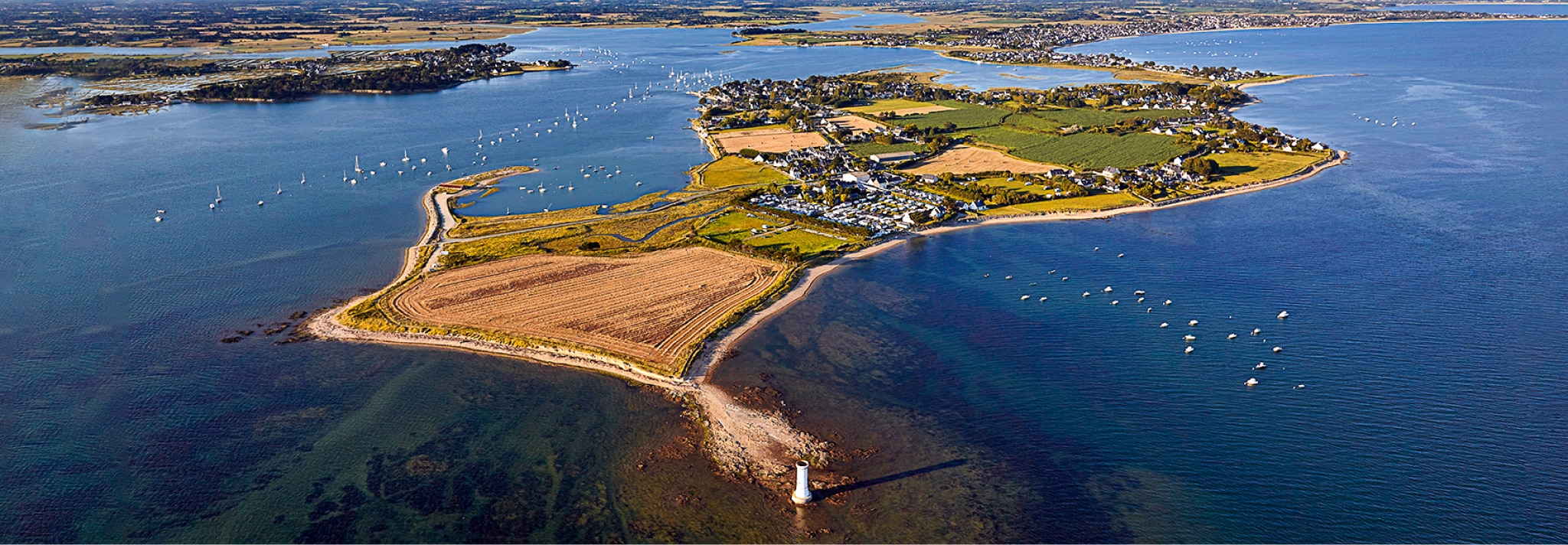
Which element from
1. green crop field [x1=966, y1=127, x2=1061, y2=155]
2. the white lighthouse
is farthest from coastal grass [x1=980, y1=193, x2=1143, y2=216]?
the white lighthouse

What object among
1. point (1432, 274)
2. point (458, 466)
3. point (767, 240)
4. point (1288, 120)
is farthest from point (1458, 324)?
point (1288, 120)

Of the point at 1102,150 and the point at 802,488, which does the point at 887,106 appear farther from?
the point at 802,488

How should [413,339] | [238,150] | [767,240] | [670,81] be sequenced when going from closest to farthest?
[413,339] → [767,240] → [238,150] → [670,81]

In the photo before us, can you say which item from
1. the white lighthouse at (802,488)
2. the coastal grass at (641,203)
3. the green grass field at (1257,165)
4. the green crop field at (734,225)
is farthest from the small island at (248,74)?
Result: the white lighthouse at (802,488)

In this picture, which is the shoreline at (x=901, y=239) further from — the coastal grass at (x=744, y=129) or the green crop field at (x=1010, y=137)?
the coastal grass at (x=744, y=129)

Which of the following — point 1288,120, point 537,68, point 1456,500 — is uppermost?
point 537,68

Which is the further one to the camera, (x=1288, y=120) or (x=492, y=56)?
(x=492, y=56)

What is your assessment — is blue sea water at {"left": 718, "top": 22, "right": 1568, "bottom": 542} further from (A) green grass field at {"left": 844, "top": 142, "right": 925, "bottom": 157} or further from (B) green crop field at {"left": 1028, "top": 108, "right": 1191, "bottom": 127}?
(B) green crop field at {"left": 1028, "top": 108, "right": 1191, "bottom": 127}

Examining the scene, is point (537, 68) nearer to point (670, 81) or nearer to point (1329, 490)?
point (670, 81)
